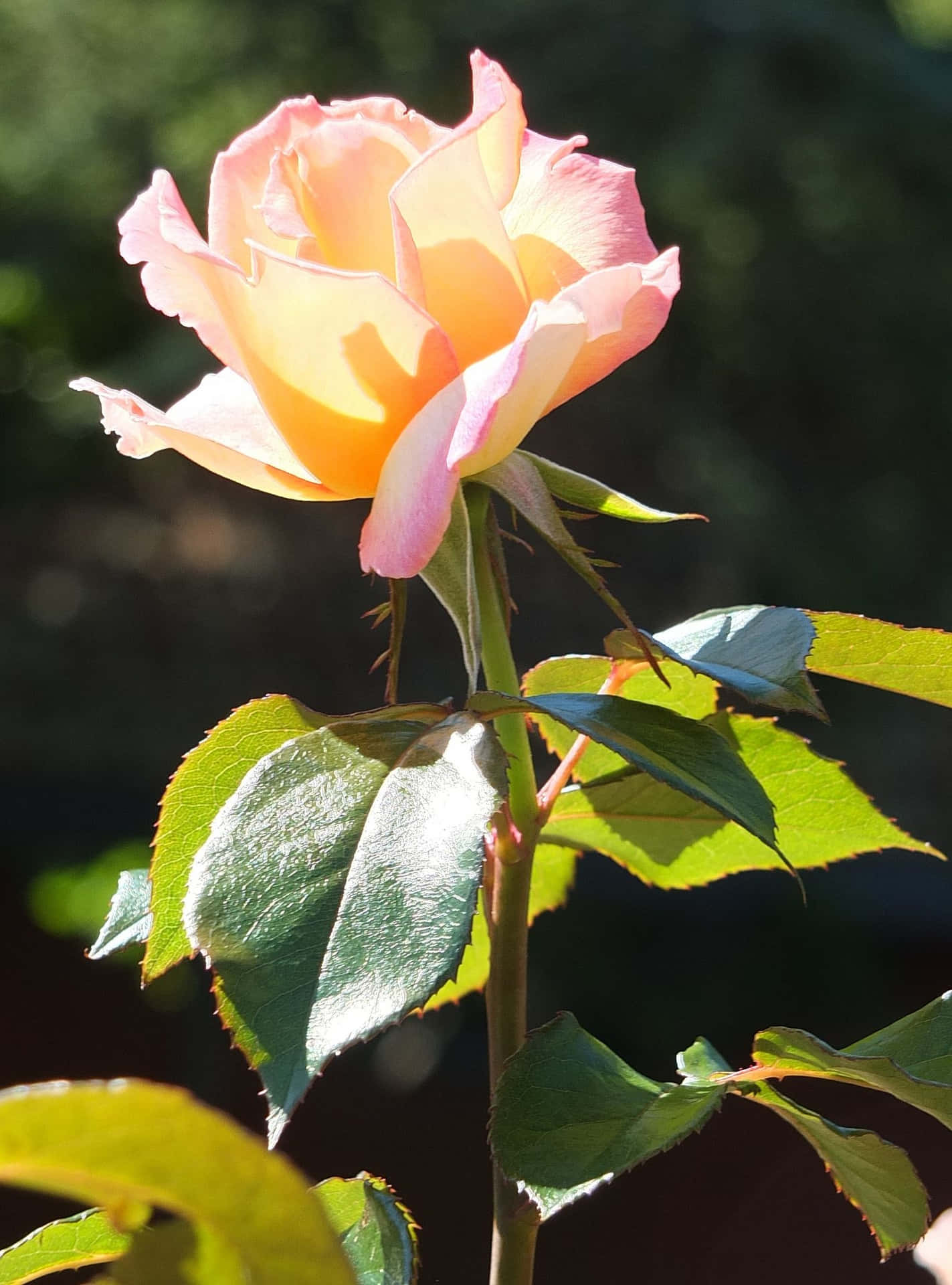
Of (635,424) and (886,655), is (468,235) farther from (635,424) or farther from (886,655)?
(635,424)

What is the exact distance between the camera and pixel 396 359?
23 cm

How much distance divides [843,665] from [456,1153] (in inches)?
23.1

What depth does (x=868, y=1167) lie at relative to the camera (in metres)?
0.25

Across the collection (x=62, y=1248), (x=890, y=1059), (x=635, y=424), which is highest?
(x=890, y=1059)

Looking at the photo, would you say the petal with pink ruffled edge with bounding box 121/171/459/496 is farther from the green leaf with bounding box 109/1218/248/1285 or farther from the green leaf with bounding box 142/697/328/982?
the green leaf with bounding box 109/1218/248/1285

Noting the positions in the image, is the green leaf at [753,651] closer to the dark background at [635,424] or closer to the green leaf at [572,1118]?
the green leaf at [572,1118]

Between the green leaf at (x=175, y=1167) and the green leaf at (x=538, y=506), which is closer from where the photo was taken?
the green leaf at (x=175, y=1167)

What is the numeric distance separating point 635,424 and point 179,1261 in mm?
1575

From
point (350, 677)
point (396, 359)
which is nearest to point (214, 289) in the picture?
point (396, 359)

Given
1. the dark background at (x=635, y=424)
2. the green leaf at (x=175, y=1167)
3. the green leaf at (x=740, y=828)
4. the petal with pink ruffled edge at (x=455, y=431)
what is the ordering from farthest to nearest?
the dark background at (x=635, y=424) < the green leaf at (x=740, y=828) < the petal with pink ruffled edge at (x=455, y=431) < the green leaf at (x=175, y=1167)

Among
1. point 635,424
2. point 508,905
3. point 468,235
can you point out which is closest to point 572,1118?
point 508,905

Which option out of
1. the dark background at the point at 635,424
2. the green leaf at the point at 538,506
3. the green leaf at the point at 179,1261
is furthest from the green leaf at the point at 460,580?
the dark background at the point at 635,424

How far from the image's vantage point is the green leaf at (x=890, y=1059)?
0.74 ft

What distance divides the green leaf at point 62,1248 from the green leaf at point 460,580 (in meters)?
0.14
